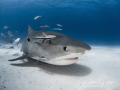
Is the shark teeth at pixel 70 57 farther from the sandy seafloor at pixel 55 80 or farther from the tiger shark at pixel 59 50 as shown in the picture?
the sandy seafloor at pixel 55 80

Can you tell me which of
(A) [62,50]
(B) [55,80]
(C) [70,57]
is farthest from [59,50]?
(B) [55,80]

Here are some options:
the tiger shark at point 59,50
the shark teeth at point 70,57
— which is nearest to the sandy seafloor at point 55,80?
the tiger shark at point 59,50

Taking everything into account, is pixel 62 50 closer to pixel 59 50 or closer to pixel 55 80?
pixel 59 50

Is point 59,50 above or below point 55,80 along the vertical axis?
above

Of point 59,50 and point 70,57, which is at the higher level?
point 59,50

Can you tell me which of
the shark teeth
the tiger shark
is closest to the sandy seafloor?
the tiger shark

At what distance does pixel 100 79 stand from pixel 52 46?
57.3 inches

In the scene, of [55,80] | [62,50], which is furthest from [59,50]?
[55,80]

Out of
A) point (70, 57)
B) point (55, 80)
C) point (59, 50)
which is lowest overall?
point (55, 80)

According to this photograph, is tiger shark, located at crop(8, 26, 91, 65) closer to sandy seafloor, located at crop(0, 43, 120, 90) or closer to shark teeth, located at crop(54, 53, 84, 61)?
shark teeth, located at crop(54, 53, 84, 61)

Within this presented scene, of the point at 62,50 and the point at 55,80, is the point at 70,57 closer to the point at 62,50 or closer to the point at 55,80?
the point at 62,50

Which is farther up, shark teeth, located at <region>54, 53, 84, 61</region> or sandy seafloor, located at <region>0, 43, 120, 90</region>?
shark teeth, located at <region>54, 53, 84, 61</region>

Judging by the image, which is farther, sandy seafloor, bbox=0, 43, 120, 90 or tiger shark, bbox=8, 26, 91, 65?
tiger shark, bbox=8, 26, 91, 65

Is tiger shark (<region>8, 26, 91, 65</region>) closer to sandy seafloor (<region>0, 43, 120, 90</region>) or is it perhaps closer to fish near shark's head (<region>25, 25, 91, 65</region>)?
fish near shark's head (<region>25, 25, 91, 65</region>)
